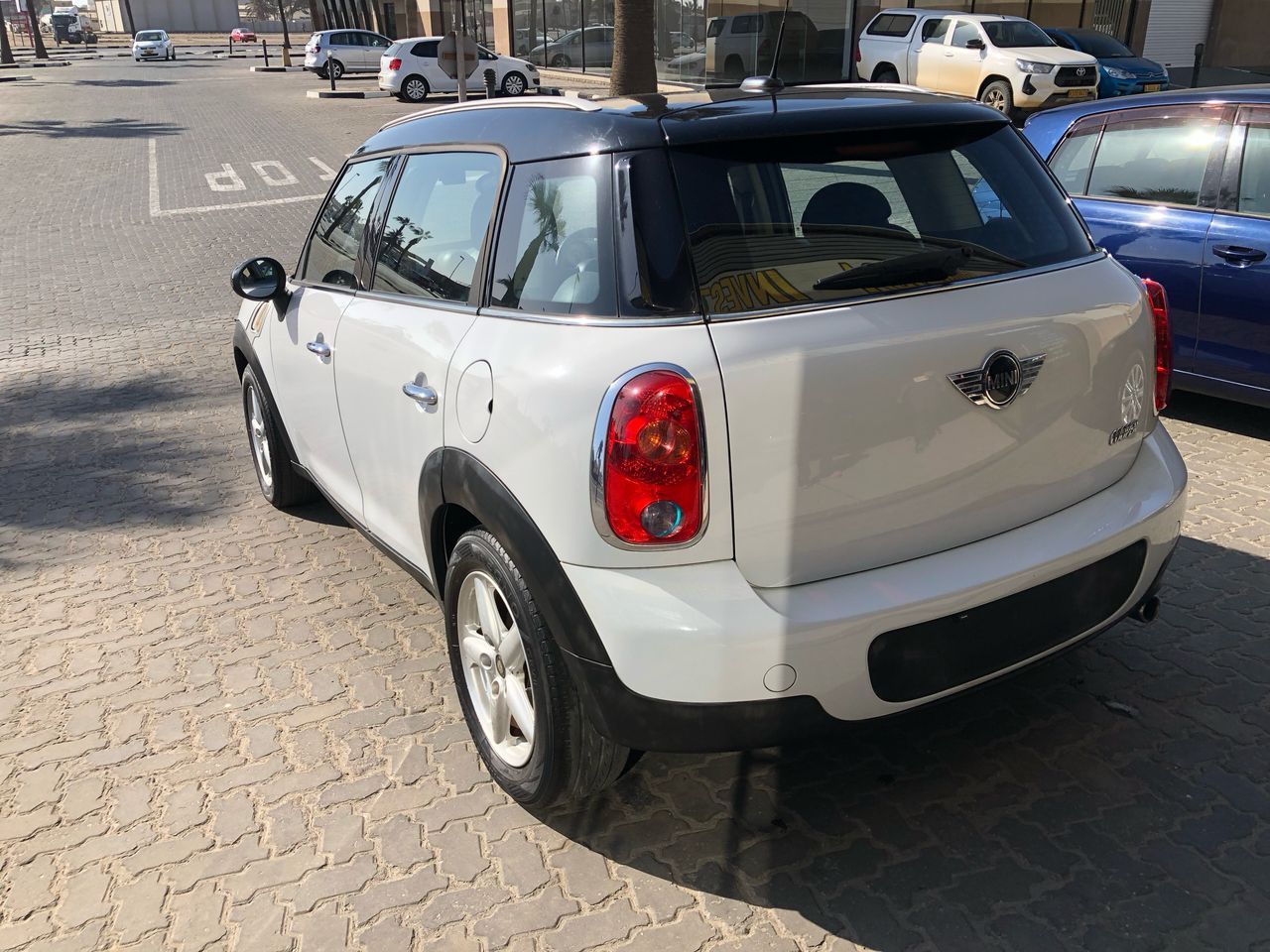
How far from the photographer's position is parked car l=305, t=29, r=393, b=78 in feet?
131

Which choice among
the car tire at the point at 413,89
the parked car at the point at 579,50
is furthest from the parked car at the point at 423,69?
the parked car at the point at 579,50

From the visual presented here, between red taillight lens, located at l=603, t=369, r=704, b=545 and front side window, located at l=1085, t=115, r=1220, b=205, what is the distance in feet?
14.0

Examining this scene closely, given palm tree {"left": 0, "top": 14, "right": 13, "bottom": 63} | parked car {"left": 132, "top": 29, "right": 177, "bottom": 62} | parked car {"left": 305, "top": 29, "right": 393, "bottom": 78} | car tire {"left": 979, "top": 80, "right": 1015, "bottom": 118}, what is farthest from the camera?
parked car {"left": 132, "top": 29, "right": 177, "bottom": 62}

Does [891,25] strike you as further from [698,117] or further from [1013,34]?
[698,117]

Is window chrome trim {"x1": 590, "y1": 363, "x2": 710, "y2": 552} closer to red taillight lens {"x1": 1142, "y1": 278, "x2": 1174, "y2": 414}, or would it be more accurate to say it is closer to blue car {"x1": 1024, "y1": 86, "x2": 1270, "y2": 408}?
red taillight lens {"x1": 1142, "y1": 278, "x2": 1174, "y2": 414}

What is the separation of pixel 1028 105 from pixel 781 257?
18741 millimetres

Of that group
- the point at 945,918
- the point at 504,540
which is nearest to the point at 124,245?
the point at 504,540

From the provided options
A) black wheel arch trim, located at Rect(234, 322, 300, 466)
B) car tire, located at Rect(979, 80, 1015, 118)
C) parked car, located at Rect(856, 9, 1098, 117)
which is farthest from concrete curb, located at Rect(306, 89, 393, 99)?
black wheel arch trim, located at Rect(234, 322, 300, 466)

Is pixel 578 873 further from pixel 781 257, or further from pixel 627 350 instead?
pixel 781 257

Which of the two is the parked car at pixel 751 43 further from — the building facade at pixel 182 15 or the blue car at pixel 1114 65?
the building facade at pixel 182 15

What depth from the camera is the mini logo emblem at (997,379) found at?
8.22 ft

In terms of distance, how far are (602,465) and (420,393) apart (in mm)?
878

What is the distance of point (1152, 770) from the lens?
3023mm

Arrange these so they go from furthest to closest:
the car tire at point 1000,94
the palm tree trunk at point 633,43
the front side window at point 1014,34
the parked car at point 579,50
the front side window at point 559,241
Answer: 1. the parked car at point 579,50
2. the front side window at point 1014,34
3. the car tire at point 1000,94
4. the palm tree trunk at point 633,43
5. the front side window at point 559,241
